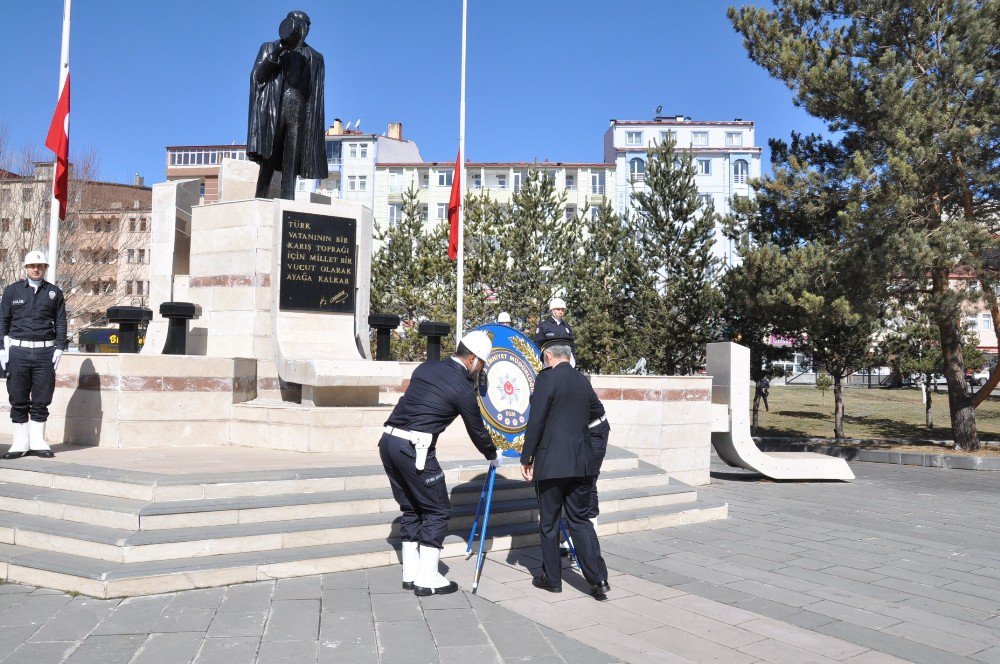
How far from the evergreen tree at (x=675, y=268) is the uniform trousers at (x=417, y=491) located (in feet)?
56.4

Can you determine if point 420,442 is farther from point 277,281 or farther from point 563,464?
point 277,281

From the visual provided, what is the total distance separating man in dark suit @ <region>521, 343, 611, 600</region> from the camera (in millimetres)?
5742

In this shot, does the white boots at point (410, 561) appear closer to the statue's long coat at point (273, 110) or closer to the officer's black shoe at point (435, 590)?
the officer's black shoe at point (435, 590)

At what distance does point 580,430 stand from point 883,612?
8.15 feet

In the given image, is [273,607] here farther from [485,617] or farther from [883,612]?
[883,612]

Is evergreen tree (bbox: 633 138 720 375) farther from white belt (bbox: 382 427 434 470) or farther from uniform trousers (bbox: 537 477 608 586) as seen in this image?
white belt (bbox: 382 427 434 470)

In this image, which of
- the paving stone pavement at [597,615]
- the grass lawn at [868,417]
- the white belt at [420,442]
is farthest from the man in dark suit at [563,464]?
the grass lawn at [868,417]

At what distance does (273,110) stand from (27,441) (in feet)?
17.9

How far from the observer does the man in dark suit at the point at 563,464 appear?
5.74 m

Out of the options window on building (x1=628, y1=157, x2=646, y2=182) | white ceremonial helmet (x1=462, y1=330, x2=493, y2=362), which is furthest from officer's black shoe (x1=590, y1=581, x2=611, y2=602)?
window on building (x1=628, y1=157, x2=646, y2=182)

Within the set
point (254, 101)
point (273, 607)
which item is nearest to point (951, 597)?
point (273, 607)

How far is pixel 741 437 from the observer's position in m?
12.6

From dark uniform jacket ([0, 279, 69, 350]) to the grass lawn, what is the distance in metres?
19.1

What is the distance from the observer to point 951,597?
6.13m
